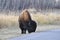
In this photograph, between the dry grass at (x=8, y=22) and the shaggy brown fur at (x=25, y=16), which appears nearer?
the shaggy brown fur at (x=25, y=16)

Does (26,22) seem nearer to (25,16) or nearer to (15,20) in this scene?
(25,16)

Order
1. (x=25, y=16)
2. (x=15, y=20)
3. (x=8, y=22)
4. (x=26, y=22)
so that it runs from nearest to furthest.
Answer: (x=25, y=16) < (x=26, y=22) < (x=8, y=22) < (x=15, y=20)

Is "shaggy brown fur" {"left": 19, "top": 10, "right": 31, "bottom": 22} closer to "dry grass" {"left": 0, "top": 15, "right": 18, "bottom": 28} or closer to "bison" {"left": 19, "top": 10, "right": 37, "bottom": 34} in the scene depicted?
"bison" {"left": 19, "top": 10, "right": 37, "bottom": 34}

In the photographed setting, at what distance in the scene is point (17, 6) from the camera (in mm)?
36312

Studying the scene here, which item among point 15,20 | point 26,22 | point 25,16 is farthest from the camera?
point 15,20

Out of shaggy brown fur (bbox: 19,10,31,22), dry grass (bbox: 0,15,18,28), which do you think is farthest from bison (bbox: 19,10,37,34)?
dry grass (bbox: 0,15,18,28)

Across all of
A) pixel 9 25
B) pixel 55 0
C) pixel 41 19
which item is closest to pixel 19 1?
pixel 55 0

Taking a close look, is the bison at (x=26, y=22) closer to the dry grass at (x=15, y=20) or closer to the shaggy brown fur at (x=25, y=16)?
the shaggy brown fur at (x=25, y=16)

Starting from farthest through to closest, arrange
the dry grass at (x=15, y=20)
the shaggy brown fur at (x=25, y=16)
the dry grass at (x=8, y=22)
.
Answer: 1. the dry grass at (x=15, y=20)
2. the dry grass at (x=8, y=22)
3. the shaggy brown fur at (x=25, y=16)

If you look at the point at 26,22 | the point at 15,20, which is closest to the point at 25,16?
the point at 26,22

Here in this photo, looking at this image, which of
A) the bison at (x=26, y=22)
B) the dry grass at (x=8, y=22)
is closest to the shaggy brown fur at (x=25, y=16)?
the bison at (x=26, y=22)

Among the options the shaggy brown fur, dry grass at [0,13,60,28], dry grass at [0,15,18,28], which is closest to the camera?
the shaggy brown fur

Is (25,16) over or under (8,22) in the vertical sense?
over

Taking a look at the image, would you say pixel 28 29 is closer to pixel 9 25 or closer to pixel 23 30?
pixel 23 30
